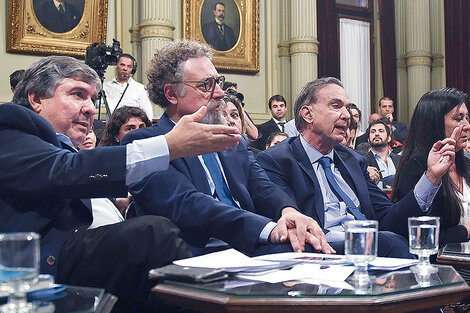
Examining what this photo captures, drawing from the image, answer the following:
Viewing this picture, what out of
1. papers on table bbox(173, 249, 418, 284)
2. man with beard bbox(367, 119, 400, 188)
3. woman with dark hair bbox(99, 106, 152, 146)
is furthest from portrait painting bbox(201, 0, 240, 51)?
papers on table bbox(173, 249, 418, 284)

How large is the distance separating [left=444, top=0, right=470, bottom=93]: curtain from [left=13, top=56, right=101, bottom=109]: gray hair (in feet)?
30.4

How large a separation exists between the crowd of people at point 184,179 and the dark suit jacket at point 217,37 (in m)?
4.91

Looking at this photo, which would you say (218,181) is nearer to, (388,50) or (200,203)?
(200,203)

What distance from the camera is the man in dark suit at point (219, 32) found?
336 inches

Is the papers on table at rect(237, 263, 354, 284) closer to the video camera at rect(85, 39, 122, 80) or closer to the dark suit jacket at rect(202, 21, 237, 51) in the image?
the video camera at rect(85, 39, 122, 80)

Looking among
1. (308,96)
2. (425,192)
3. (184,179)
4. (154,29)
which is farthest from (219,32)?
(184,179)

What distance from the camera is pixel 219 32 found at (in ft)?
28.2

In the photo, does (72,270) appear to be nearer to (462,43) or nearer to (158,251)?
(158,251)

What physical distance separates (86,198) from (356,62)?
9291mm

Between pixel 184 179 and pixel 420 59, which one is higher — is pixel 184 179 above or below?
below

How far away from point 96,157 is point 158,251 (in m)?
0.34

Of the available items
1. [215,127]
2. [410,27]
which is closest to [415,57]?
[410,27]

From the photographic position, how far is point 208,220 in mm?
2254

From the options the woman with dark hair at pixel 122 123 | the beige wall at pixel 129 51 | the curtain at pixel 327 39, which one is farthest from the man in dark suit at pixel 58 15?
the curtain at pixel 327 39
